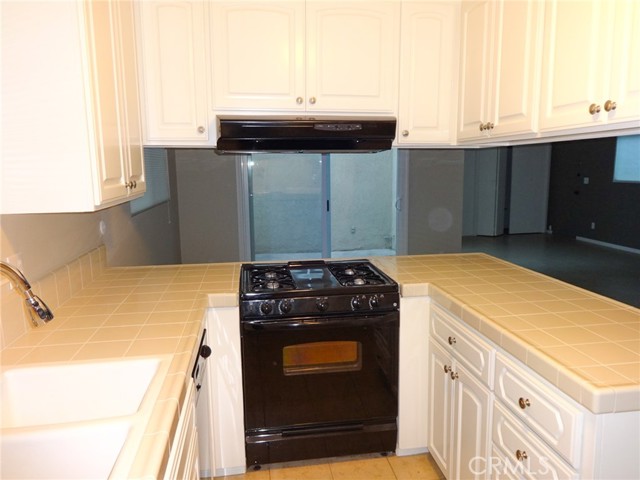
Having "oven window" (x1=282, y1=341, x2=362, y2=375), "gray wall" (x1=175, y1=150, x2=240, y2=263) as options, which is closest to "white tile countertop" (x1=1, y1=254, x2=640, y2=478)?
"oven window" (x1=282, y1=341, x2=362, y2=375)

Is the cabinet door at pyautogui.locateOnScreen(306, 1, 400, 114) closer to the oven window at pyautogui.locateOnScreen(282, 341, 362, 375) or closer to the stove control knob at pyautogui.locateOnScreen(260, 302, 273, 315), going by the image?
the stove control knob at pyautogui.locateOnScreen(260, 302, 273, 315)

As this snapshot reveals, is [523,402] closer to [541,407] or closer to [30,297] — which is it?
[541,407]

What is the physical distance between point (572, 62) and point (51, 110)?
1616 millimetres

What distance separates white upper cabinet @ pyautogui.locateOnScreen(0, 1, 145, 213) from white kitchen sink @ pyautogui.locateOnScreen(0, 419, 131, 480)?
0.60 meters

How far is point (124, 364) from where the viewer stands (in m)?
1.25

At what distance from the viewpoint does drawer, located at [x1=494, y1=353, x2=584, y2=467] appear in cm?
112

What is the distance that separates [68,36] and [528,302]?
1.77 meters

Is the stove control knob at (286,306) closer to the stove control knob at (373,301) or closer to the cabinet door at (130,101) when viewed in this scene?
the stove control knob at (373,301)

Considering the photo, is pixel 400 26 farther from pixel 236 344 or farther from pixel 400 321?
pixel 236 344

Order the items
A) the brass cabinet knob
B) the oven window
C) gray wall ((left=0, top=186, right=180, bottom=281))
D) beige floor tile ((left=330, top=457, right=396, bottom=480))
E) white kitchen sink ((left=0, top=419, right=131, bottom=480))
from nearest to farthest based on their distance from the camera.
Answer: white kitchen sink ((left=0, top=419, right=131, bottom=480))
the brass cabinet knob
gray wall ((left=0, top=186, right=180, bottom=281))
the oven window
beige floor tile ((left=330, top=457, right=396, bottom=480))

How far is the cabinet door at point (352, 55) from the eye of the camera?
2.16 metres

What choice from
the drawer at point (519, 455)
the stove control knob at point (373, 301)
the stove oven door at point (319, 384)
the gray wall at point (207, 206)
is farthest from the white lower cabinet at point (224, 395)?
the gray wall at point (207, 206)

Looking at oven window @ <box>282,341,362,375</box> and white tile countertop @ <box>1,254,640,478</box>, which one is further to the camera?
oven window @ <box>282,341,362,375</box>

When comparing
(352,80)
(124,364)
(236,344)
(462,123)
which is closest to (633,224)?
(462,123)
